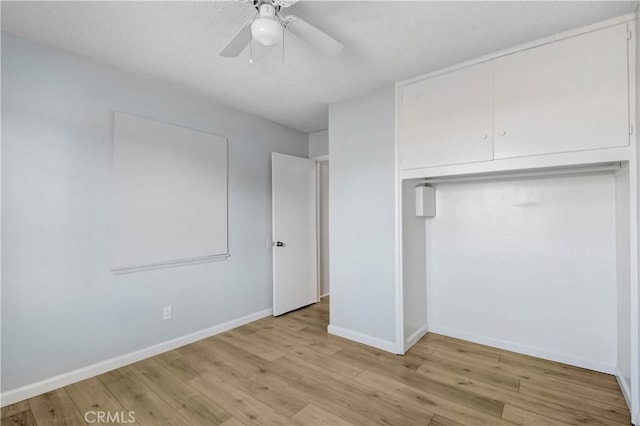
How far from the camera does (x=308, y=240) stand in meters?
4.20

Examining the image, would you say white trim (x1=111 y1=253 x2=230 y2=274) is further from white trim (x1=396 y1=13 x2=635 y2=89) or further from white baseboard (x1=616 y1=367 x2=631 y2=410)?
white baseboard (x1=616 y1=367 x2=631 y2=410)

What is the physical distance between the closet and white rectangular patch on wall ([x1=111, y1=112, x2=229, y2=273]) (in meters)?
1.94

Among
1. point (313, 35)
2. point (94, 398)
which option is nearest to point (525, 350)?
point (313, 35)

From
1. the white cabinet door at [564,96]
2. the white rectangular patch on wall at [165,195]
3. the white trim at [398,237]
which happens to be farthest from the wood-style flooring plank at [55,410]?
the white cabinet door at [564,96]

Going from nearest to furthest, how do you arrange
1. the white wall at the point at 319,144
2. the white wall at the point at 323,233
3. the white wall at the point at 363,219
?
the white wall at the point at 363,219
the white wall at the point at 319,144
the white wall at the point at 323,233

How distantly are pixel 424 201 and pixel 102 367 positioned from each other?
3155 millimetres

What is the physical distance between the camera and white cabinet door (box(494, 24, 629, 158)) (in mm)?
1860

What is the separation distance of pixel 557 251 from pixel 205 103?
3.60m

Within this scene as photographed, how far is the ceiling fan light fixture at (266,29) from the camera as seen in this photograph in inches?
57.1

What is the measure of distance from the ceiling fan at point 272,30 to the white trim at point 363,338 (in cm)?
250

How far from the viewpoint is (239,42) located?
1655 millimetres

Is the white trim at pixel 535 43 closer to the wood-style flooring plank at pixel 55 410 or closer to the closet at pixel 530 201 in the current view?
the closet at pixel 530 201

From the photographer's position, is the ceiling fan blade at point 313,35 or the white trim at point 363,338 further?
the white trim at point 363,338

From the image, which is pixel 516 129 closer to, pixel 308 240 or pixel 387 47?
pixel 387 47
